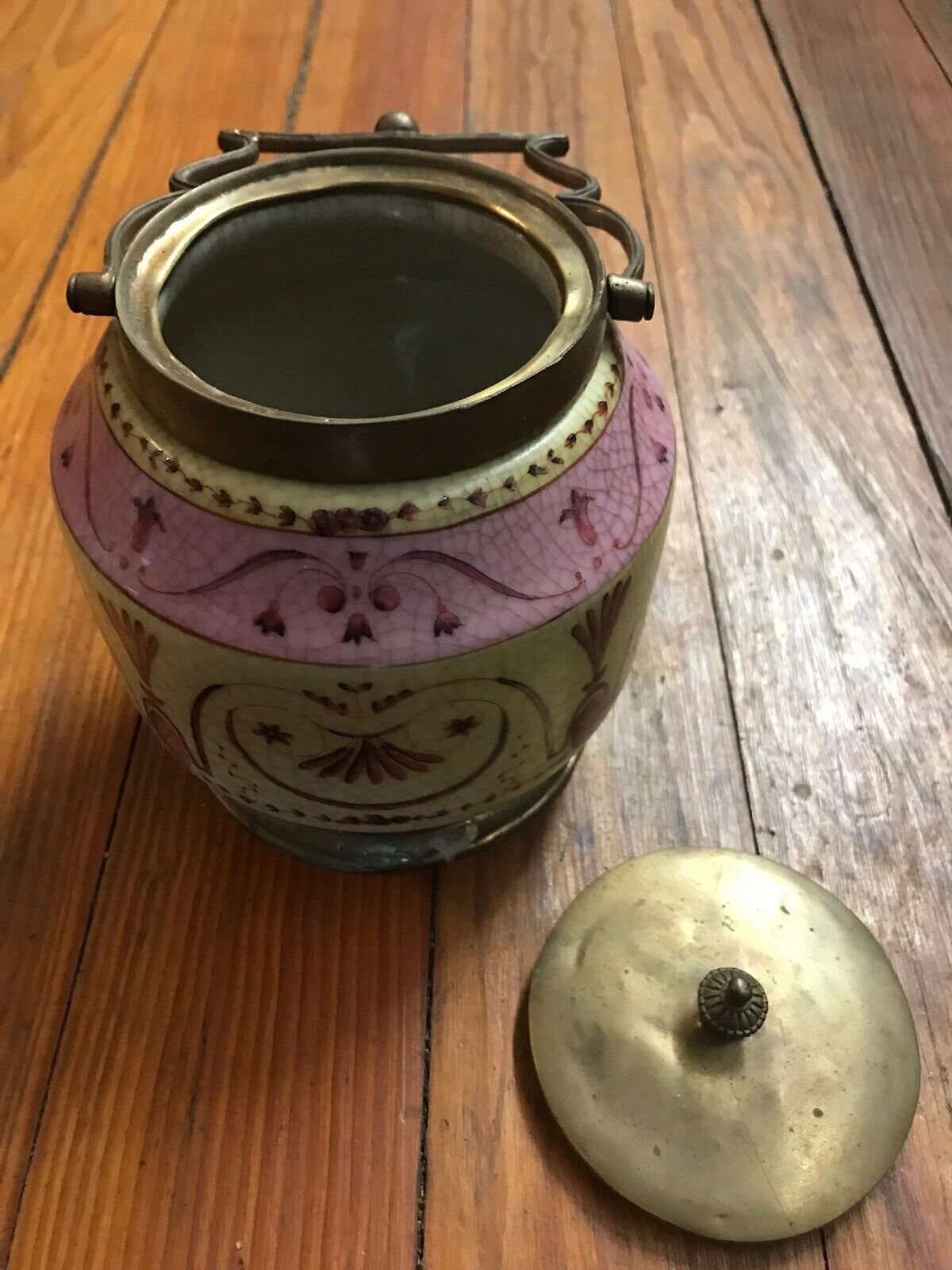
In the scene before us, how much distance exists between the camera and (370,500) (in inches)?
17.4

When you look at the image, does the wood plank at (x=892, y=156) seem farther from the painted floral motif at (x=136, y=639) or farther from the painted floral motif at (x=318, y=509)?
the painted floral motif at (x=136, y=639)

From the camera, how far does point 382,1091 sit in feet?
1.94

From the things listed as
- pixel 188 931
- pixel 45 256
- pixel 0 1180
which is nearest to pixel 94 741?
pixel 188 931

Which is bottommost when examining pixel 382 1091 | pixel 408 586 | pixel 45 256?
pixel 382 1091

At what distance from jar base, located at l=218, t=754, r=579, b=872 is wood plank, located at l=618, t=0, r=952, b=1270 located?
0.60 ft

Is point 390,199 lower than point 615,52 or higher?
higher

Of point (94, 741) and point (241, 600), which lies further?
point (94, 741)


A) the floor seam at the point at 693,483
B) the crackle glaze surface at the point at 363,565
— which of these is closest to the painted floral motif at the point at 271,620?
the crackle glaze surface at the point at 363,565

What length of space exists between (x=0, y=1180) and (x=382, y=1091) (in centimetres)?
20

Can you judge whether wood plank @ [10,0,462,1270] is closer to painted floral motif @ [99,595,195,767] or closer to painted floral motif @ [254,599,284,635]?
painted floral motif @ [99,595,195,767]

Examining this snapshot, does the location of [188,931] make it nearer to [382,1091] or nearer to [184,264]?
[382,1091]

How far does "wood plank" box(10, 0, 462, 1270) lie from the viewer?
55 cm

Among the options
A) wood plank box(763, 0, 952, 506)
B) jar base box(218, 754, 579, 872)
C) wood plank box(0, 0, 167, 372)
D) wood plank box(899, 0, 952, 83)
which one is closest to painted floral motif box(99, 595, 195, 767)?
jar base box(218, 754, 579, 872)

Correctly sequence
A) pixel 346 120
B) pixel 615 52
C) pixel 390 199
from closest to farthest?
pixel 390 199 → pixel 346 120 → pixel 615 52
